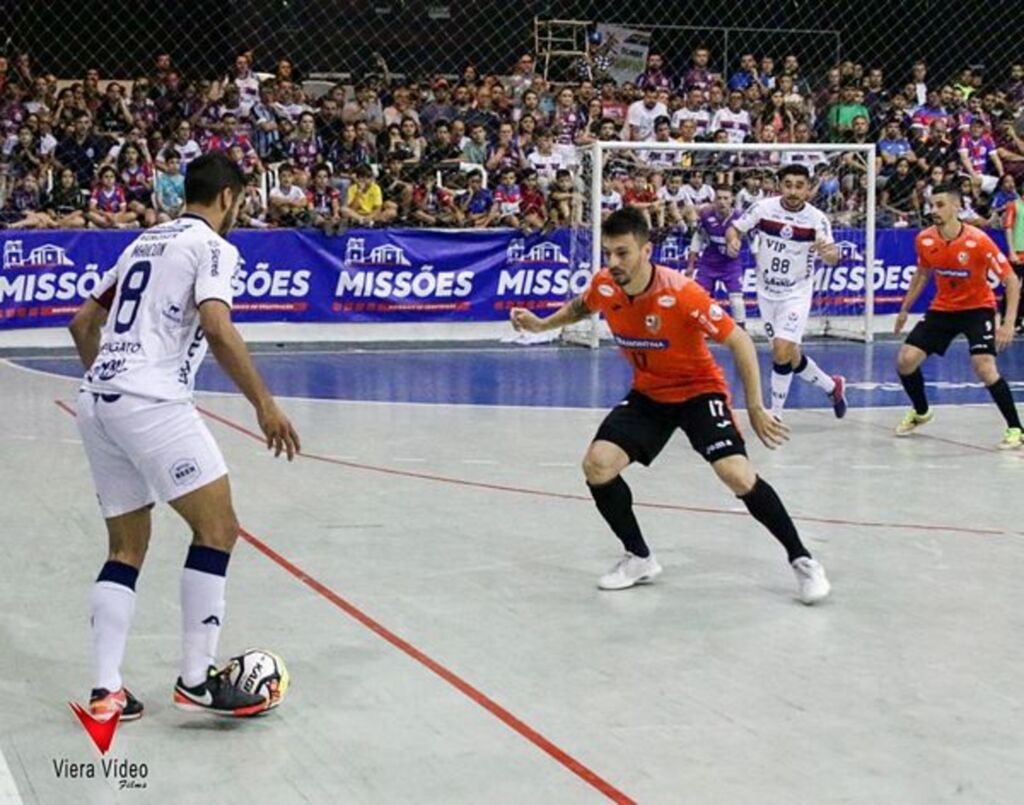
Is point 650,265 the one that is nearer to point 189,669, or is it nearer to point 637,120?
point 189,669

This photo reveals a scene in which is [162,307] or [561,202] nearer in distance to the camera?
[162,307]

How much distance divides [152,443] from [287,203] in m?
15.3

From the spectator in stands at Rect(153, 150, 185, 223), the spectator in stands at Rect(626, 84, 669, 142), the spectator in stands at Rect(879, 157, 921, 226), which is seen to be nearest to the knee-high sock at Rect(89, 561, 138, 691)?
the spectator in stands at Rect(153, 150, 185, 223)

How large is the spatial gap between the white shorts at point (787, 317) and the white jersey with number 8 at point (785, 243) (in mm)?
51

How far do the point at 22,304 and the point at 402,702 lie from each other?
14309 mm

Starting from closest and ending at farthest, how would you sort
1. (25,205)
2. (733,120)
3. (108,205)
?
1. (25,205)
2. (108,205)
3. (733,120)

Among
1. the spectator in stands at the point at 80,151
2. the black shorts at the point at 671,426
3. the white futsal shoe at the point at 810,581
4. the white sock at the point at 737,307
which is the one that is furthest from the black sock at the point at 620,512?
the spectator in stands at the point at 80,151

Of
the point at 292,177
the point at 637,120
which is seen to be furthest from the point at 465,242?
the point at 637,120


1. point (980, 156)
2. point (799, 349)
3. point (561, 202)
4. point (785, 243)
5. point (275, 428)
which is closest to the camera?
point (275, 428)

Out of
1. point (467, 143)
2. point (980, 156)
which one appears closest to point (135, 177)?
point (467, 143)

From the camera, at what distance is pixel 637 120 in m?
23.2

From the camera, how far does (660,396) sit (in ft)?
24.9

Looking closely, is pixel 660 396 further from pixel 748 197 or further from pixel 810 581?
pixel 748 197

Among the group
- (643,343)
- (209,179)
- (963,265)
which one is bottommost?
(643,343)
